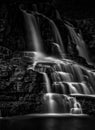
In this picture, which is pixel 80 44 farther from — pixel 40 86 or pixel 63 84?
pixel 40 86

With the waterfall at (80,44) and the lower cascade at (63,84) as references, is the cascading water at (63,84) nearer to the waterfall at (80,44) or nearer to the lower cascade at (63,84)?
the lower cascade at (63,84)

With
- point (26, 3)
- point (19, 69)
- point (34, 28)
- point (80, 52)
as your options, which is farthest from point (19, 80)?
point (26, 3)

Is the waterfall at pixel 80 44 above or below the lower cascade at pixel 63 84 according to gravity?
above

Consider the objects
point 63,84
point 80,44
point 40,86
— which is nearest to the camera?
point 40,86

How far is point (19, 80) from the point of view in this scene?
92.2ft

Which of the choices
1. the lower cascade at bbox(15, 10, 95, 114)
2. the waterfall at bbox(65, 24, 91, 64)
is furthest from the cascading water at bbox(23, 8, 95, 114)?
the waterfall at bbox(65, 24, 91, 64)

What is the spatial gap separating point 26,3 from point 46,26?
35.2 ft

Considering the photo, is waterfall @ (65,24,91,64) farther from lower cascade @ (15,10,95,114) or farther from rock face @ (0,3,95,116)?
rock face @ (0,3,95,116)

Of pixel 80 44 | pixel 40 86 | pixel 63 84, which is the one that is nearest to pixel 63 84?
pixel 63 84

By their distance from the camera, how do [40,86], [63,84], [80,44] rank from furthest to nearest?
[80,44], [63,84], [40,86]

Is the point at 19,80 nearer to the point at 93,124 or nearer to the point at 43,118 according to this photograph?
the point at 43,118

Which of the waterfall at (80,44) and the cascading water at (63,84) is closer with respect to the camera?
the cascading water at (63,84)

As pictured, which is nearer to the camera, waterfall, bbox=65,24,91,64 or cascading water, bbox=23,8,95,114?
cascading water, bbox=23,8,95,114

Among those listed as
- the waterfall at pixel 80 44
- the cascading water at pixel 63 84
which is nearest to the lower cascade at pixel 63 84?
the cascading water at pixel 63 84
